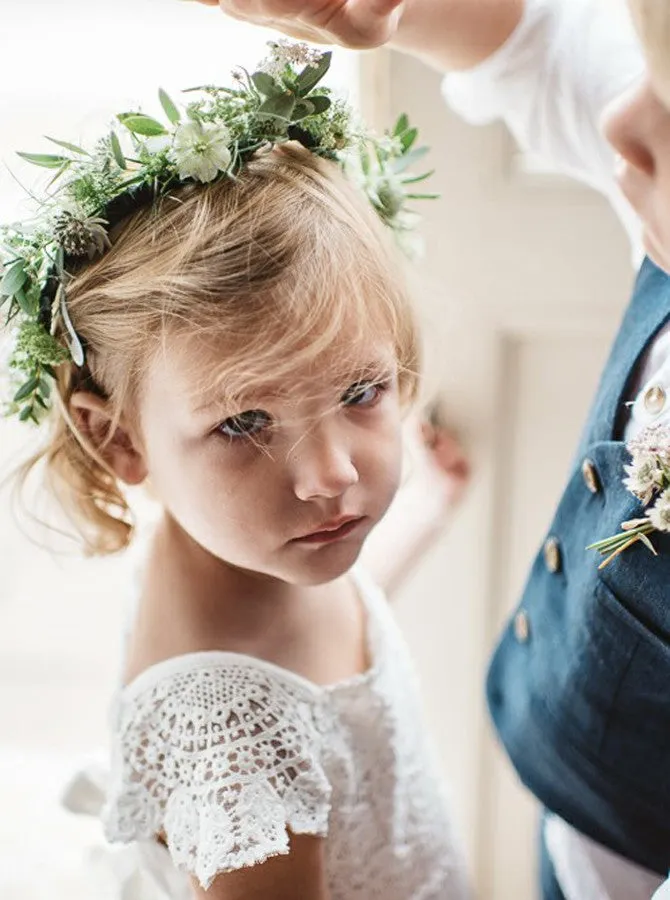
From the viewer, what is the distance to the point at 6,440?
48.4 inches

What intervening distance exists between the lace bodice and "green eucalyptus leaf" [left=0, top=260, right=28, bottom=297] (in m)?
0.30

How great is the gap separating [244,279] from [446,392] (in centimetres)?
49

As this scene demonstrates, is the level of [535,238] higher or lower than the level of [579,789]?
higher

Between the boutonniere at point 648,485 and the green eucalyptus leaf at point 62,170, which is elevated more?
the green eucalyptus leaf at point 62,170

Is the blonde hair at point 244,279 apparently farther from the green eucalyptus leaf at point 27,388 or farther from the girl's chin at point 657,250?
the girl's chin at point 657,250

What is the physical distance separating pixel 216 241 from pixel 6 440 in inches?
23.3

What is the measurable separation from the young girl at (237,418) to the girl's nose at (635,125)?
19 centimetres

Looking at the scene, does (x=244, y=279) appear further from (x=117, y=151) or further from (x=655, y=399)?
(x=655, y=399)

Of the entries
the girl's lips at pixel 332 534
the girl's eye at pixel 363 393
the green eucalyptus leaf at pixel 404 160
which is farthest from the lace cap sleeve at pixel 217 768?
the green eucalyptus leaf at pixel 404 160

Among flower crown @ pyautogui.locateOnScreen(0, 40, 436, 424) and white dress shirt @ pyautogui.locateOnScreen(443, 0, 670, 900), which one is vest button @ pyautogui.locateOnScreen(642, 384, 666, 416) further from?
flower crown @ pyautogui.locateOnScreen(0, 40, 436, 424)

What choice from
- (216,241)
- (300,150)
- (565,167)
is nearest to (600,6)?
(565,167)

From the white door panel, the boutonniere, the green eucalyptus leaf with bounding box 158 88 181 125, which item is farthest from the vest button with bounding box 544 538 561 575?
the green eucalyptus leaf with bounding box 158 88 181 125

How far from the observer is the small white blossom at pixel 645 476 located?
729 millimetres

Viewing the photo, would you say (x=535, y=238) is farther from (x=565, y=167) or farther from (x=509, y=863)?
(x=509, y=863)
